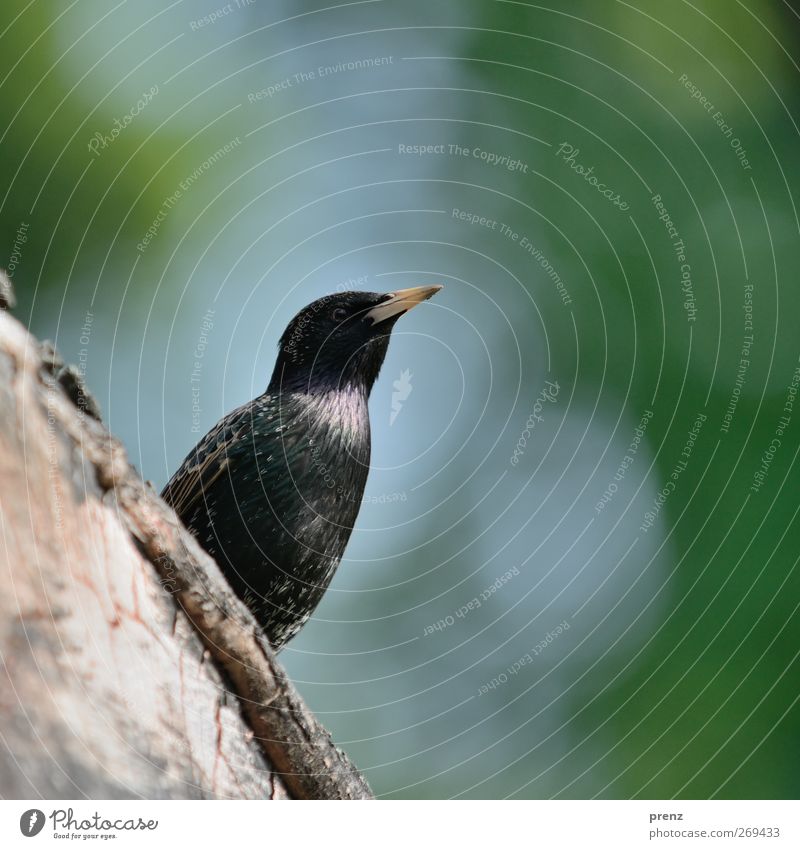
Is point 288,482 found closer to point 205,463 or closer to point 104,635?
point 205,463

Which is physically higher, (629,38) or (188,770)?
(629,38)

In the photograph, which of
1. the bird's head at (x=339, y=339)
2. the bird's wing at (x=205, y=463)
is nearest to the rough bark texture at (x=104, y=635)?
the bird's wing at (x=205, y=463)

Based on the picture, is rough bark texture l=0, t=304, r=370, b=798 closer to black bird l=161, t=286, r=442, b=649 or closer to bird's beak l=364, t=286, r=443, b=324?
black bird l=161, t=286, r=442, b=649

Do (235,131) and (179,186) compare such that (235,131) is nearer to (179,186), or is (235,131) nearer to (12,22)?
(179,186)

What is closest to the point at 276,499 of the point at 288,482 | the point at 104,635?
the point at 288,482

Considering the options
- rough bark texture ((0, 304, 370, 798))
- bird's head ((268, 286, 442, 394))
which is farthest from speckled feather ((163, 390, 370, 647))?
rough bark texture ((0, 304, 370, 798))

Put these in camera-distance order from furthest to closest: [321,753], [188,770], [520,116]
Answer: [520,116], [321,753], [188,770]

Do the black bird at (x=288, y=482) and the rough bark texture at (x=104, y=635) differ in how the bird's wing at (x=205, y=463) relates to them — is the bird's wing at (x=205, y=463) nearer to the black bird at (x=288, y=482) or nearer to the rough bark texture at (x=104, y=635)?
the black bird at (x=288, y=482)

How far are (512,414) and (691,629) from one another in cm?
87

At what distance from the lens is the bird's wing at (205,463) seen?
7.95 feet

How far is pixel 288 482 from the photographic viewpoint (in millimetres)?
2383

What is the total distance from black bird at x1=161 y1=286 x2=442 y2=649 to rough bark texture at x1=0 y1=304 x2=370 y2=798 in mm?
661

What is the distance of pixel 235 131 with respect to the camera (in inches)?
106

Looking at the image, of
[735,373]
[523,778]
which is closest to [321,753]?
[523,778]
